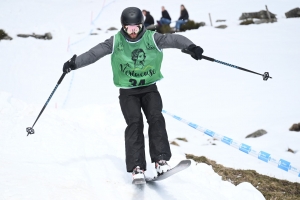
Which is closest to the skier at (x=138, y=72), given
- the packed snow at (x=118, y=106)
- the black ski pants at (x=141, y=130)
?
the black ski pants at (x=141, y=130)

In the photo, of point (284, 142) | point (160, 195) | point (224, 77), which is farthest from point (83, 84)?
point (160, 195)

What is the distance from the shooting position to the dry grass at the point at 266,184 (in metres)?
4.19

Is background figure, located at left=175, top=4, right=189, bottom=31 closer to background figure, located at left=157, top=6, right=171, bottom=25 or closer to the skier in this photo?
background figure, located at left=157, top=6, right=171, bottom=25

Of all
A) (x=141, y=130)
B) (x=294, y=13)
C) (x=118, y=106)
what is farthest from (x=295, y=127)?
(x=294, y=13)

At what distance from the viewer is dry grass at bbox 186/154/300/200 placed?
4.19 m

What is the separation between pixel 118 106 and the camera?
729 centimetres

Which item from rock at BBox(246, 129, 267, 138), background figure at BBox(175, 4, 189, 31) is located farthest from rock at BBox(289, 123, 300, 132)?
background figure at BBox(175, 4, 189, 31)

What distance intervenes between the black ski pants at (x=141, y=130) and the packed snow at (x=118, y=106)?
288 mm

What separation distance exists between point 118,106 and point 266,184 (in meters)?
3.58

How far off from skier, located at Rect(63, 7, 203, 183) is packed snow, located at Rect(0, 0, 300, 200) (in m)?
0.35

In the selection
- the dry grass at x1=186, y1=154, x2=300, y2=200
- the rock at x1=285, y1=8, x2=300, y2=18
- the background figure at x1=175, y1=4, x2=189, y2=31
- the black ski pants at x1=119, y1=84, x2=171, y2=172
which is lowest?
the dry grass at x1=186, y1=154, x2=300, y2=200

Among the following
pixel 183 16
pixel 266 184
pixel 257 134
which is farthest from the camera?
pixel 183 16

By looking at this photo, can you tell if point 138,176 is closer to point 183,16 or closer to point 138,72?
point 138,72

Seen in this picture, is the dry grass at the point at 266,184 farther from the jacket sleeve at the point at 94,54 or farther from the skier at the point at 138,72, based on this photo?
the jacket sleeve at the point at 94,54
